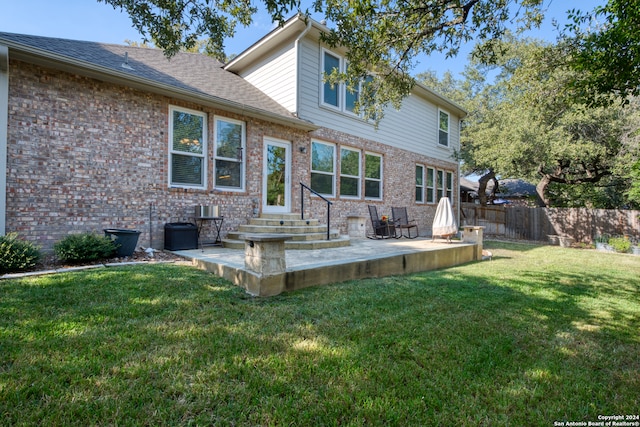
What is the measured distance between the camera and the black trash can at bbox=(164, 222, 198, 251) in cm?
643

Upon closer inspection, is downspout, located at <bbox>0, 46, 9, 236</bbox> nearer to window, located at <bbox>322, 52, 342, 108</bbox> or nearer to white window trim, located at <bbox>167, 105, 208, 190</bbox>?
white window trim, located at <bbox>167, 105, 208, 190</bbox>

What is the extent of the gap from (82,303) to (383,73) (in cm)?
607

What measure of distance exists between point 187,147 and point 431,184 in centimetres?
1075

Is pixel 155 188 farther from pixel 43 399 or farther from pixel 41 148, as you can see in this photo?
pixel 43 399

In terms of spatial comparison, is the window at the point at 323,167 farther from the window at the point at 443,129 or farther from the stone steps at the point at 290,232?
the window at the point at 443,129

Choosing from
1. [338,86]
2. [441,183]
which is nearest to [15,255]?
[338,86]

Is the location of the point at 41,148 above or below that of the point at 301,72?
below

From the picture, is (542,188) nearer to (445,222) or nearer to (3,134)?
(445,222)

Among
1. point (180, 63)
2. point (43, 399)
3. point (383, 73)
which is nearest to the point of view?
point (43, 399)

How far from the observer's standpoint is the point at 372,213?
34.7ft

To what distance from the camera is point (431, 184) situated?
14.3 m

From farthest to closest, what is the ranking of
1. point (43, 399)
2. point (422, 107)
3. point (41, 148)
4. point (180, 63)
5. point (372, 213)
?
1. point (422, 107)
2. point (372, 213)
3. point (180, 63)
4. point (41, 148)
5. point (43, 399)

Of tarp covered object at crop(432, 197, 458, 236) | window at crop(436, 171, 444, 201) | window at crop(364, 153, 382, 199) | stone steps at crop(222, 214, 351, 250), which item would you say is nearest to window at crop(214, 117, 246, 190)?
stone steps at crop(222, 214, 351, 250)

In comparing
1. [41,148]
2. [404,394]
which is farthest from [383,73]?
[41,148]
